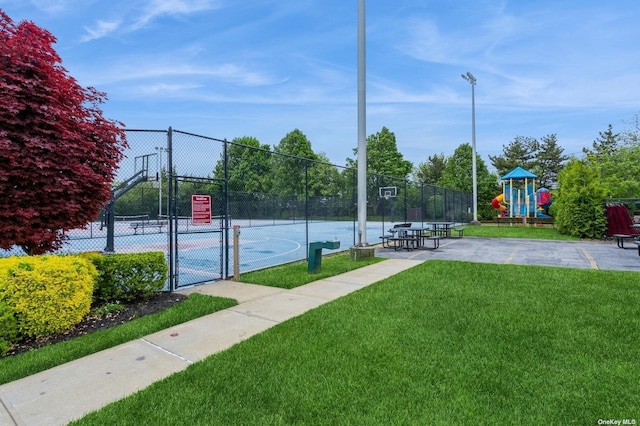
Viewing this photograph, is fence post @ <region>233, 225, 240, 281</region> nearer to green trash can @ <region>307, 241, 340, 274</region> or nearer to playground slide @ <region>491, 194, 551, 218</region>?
green trash can @ <region>307, 241, 340, 274</region>

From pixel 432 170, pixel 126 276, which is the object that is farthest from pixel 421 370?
pixel 432 170

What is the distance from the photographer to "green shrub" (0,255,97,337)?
380 centimetres

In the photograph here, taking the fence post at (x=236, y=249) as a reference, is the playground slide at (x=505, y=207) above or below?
above

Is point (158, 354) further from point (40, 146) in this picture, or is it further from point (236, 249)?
point (236, 249)

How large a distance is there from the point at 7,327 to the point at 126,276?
1.61 meters

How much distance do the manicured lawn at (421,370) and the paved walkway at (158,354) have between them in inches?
10.6

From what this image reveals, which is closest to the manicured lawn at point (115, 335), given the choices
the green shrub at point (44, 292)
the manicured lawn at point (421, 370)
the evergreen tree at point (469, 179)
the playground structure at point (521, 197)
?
the green shrub at point (44, 292)

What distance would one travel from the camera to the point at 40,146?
4.23 metres

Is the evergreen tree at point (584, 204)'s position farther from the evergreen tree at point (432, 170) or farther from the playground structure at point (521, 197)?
the evergreen tree at point (432, 170)

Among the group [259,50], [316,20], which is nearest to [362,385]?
[316,20]

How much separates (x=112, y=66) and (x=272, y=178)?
882cm

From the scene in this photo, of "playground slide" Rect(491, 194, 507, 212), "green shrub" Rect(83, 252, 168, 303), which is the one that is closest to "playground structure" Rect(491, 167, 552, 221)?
"playground slide" Rect(491, 194, 507, 212)

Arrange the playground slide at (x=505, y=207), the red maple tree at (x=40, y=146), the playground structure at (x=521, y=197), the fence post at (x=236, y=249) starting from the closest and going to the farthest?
the red maple tree at (x=40, y=146) → the fence post at (x=236, y=249) → the playground structure at (x=521, y=197) → the playground slide at (x=505, y=207)

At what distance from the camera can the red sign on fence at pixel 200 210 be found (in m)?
6.30
